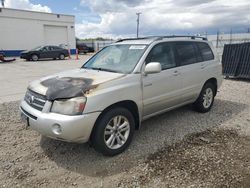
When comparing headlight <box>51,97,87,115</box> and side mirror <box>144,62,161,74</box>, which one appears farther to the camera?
side mirror <box>144,62,161,74</box>

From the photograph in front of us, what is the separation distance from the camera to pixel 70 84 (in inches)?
135

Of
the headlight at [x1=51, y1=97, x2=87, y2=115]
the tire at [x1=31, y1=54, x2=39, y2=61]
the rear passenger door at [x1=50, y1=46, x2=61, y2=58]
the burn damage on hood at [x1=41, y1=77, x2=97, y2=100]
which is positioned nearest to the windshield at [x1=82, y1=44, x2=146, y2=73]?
the burn damage on hood at [x1=41, y1=77, x2=97, y2=100]

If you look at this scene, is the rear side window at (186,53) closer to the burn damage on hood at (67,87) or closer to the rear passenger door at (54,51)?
the burn damage on hood at (67,87)

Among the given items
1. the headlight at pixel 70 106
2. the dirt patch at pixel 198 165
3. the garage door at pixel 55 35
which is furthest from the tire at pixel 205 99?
Result: the garage door at pixel 55 35

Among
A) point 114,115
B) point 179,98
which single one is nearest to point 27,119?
point 114,115

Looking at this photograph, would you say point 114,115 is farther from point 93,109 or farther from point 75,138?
point 75,138

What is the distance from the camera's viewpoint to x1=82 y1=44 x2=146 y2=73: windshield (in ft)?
13.0

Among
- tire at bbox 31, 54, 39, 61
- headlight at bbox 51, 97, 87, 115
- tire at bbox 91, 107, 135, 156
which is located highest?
tire at bbox 31, 54, 39, 61

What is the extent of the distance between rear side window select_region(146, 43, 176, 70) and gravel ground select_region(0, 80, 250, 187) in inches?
50.4

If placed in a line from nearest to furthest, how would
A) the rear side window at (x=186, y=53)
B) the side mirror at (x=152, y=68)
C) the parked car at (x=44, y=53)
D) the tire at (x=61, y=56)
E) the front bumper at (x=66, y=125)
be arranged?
1. the front bumper at (x=66, y=125)
2. the side mirror at (x=152, y=68)
3. the rear side window at (x=186, y=53)
4. the parked car at (x=44, y=53)
5. the tire at (x=61, y=56)

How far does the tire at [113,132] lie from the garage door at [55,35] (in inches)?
1142

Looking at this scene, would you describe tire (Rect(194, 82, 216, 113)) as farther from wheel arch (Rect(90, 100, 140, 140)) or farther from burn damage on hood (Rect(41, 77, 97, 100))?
burn damage on hood (Rect(41, 77, 97, 100))

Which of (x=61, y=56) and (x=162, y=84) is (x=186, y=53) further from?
(x=61, y=56)

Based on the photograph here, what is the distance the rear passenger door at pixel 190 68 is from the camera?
4684 millimetres
